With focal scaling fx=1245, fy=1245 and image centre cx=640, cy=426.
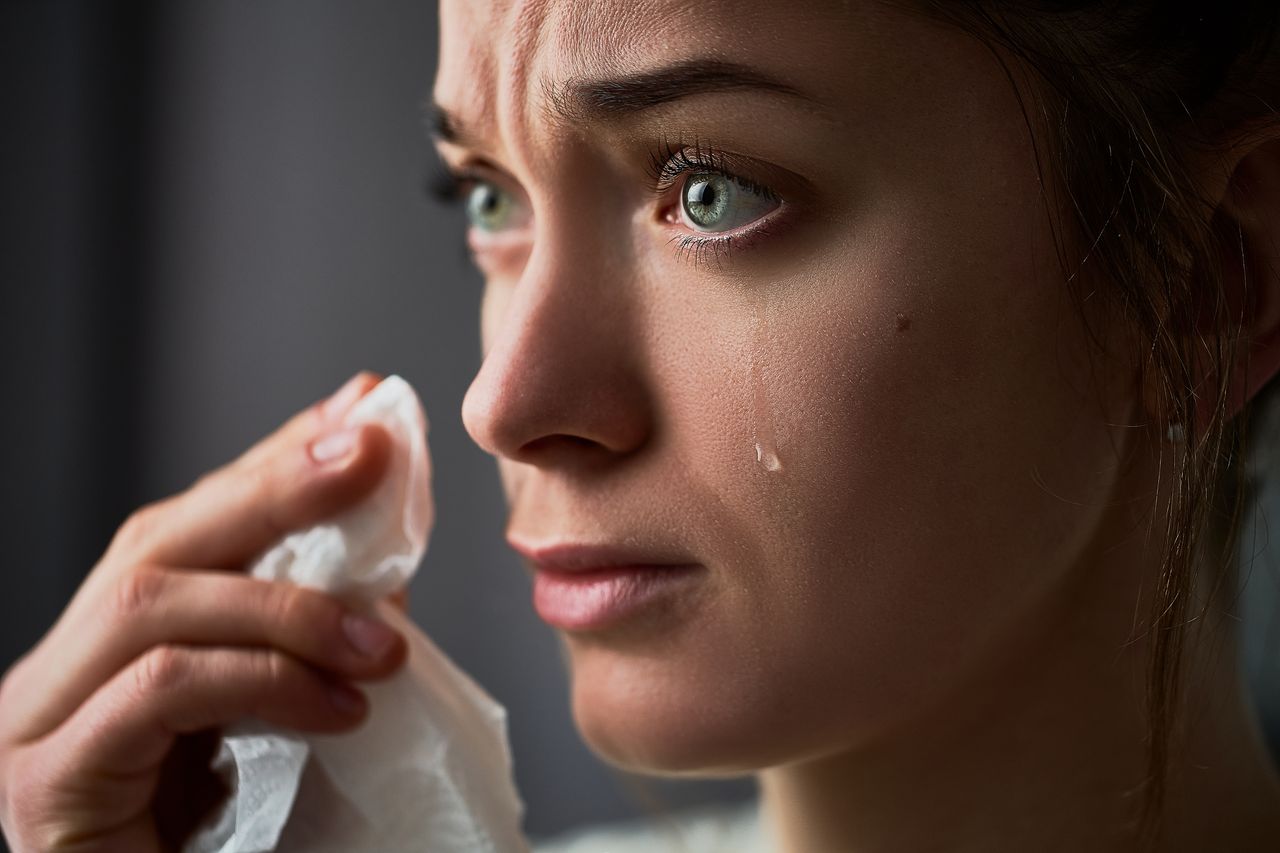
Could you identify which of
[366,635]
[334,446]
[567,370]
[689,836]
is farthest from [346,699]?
[689,836]

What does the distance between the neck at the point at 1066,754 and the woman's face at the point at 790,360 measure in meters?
0.02

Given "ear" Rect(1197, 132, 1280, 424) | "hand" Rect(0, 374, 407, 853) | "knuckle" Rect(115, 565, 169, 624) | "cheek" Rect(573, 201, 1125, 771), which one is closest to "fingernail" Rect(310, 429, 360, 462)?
"hand" Rect(0, 374, 407, 853)

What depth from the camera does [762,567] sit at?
0.62 meters

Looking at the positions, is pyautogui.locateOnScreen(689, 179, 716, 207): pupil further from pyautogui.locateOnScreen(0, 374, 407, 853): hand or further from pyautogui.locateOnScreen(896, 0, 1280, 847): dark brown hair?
pyautogui.locateOnScreen(0, 374, 407, 853): hand

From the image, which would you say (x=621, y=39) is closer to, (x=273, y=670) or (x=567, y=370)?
(x=567, y=370)

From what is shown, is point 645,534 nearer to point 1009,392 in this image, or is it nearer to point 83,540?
point 1009,392

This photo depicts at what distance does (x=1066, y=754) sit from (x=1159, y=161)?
0.32 meters

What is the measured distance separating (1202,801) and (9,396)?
1385 mm

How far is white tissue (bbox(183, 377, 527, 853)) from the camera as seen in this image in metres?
0.76

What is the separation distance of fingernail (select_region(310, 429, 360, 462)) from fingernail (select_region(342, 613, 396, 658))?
10 centimetres

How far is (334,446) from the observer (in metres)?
0.77

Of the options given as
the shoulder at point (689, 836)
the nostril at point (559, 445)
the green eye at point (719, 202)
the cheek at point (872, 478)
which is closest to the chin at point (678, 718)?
the cheek at point (872, 478)

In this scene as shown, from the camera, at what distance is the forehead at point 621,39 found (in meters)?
0.57

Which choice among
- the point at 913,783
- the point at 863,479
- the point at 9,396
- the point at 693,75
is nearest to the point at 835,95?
the point at 693,75
